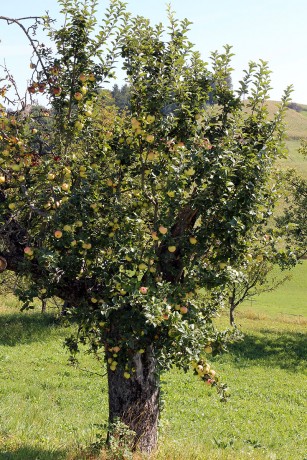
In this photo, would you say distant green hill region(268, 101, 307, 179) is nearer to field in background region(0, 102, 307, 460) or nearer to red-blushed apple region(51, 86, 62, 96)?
field in background region(0, 102, 307, 460)

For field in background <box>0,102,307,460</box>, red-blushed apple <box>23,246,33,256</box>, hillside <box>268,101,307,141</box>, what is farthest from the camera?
hillside <box>268,101,307,141</box>

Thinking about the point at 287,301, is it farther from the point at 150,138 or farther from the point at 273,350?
the point at 150,138

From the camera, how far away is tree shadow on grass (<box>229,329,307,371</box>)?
72.9ft

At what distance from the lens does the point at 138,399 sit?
7945 mm

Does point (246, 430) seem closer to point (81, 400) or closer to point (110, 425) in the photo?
point (81, 400)

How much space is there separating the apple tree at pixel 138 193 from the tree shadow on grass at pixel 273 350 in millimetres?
15189

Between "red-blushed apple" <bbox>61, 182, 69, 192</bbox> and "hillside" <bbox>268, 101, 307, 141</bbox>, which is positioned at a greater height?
"hillside" <bbox>268, 101, 307, 141</bbox>

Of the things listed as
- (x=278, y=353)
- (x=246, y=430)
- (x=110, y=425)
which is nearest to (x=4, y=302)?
(x=278, y=353)

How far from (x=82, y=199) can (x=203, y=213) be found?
1627 mm

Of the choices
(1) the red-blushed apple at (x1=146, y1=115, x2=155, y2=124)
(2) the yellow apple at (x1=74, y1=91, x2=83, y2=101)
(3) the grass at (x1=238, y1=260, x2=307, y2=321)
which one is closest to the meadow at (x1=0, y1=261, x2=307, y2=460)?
(1) the red-blushed apple at (x1=146, y1=115, x2=155, y2=124)

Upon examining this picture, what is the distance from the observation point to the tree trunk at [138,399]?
25.9 ft

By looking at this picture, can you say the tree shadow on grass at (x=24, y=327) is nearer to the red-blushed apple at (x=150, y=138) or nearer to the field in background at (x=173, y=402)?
the field in background at (x=173, y=402)

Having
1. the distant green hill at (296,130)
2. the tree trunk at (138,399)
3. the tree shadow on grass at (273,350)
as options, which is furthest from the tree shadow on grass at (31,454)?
the distant green hill at (296,130)

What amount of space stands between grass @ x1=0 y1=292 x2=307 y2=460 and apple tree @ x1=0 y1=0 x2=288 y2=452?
201cm
